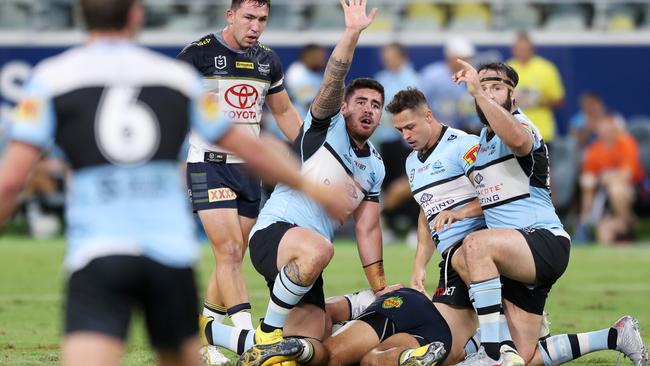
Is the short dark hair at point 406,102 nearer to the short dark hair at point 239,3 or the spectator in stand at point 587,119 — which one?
the short dark hair at point 239,3

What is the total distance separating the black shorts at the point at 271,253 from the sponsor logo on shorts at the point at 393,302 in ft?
1.47

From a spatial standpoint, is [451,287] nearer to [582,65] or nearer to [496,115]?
[496,115]

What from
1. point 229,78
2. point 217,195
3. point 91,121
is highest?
point 229,78

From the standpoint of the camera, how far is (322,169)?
7863 millimetres

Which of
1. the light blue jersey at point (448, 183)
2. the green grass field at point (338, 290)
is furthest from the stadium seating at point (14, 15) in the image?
the light blue jersey at point (448, 183)

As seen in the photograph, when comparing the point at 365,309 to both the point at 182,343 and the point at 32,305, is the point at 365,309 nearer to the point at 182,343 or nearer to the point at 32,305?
the point at 182,343

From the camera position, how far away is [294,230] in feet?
25.2

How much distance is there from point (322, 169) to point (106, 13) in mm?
3486

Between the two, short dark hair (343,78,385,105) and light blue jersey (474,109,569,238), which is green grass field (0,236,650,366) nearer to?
light blue jersey (474,109,569,238)

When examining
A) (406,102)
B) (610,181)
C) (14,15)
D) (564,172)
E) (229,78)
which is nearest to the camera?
(406,102)

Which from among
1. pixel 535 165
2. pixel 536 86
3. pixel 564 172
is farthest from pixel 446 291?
pixel 564 172

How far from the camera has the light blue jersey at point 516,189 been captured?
7680 mm

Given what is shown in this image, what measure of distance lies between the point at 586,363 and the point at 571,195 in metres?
10.9

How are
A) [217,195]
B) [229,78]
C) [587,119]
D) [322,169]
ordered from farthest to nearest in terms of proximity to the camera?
[587,119], [229,78], [217,195], [322,169]
